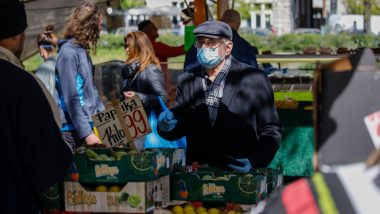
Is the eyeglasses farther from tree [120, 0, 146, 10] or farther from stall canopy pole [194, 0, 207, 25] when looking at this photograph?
tree [120, 0, 146, 10]

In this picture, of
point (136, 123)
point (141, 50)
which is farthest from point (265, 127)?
point (141, 50)

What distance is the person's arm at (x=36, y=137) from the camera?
139 inches

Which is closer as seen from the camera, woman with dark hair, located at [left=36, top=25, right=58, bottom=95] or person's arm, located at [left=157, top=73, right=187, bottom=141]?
person's arm, located at [left=157, top=73, right=187, bottom=141]

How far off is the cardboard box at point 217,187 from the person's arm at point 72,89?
165 centimetres

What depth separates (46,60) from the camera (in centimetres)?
788

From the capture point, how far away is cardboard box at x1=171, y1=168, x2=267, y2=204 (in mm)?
4480

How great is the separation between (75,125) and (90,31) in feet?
2.14

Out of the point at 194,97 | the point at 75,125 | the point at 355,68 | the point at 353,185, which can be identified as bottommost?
the point at 75,125

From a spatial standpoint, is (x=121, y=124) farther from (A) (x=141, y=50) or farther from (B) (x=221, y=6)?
(B) (x=221, y=6)

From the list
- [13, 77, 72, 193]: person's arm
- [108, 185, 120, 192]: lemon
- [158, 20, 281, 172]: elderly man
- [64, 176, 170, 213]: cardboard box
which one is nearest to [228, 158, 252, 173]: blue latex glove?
[158, 20, 281, 172]: elderly man

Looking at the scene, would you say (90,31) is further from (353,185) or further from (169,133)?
(353,185)

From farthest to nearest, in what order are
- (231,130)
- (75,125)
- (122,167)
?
1. (75,125)
2. (231,130)
3. (122,167)

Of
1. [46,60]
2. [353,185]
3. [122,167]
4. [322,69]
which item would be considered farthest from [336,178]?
[46,60]

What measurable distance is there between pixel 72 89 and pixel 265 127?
1.61 meters
